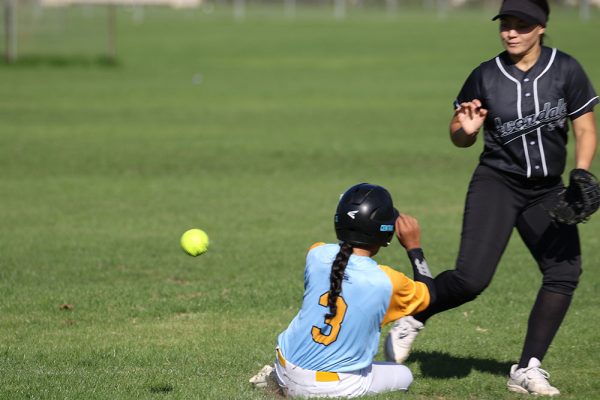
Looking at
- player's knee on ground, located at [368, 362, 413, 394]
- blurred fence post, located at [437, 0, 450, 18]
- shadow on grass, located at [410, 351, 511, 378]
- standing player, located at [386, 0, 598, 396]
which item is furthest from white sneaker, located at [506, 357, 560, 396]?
blurred fence post, located at [437, 0, 450, 18]

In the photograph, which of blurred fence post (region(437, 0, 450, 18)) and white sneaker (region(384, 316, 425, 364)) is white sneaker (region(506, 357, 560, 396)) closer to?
white sneaker (region(384, 316, 425, 364))

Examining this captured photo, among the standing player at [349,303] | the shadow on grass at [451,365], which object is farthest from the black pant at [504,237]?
the shadow on grass at [451,365]

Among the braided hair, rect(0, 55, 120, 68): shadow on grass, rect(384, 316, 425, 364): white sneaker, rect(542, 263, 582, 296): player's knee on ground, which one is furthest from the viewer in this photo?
rect(0, 55, 120, 68): shadow on grass

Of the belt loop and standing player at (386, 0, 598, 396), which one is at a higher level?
standing player at (386, 0, 598, 396)

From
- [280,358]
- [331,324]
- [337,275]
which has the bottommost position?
[280,358]

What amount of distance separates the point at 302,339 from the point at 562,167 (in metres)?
2.02

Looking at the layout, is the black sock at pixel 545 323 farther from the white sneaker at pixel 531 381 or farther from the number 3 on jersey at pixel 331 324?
the number 3 on jersey at pixel 331 324

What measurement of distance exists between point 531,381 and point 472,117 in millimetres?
1665

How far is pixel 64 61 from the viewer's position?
117ft

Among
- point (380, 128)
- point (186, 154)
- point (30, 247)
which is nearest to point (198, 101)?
point (380, 128)

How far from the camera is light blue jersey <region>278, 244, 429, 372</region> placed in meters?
5.42

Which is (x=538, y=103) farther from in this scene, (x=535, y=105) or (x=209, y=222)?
(x=209, y=222)

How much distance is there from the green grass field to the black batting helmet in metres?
1.12

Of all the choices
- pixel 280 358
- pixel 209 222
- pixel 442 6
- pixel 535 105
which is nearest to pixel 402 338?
pixel 280 358
